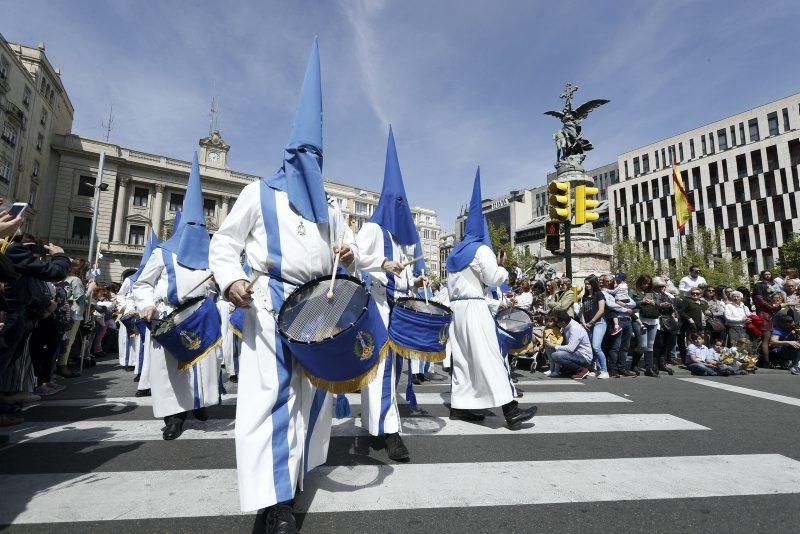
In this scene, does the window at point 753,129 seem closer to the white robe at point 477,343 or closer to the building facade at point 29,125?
the white robe at point 477,343

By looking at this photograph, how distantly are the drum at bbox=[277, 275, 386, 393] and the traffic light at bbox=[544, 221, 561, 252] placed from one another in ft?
31.1

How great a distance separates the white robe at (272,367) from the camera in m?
2.32

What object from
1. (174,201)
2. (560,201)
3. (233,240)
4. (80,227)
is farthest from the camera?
(174,201)

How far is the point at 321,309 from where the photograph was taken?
2.41 metres

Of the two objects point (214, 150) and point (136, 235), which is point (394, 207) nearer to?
point (136, 235)

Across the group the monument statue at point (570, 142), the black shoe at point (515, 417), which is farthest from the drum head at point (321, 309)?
the monument statue at point (570, 142)

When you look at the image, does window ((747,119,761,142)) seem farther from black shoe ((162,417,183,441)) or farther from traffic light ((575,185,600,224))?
black shoe ((162,417,183,441))

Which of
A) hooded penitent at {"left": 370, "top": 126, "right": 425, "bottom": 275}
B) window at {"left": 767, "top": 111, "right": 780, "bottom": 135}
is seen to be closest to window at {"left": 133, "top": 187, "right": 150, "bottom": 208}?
hooded penitent at {"left": 370, "top": 126, "right": 425, "bottom": 275}

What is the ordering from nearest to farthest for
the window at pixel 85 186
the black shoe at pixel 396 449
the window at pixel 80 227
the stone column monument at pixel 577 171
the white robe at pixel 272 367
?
the white robe at pixel 272 367 < the black shoe at pixel 396 449 < the stone column monument at pixel 577 171 < the window at pixel 80 227 < the window at pixel 85 186

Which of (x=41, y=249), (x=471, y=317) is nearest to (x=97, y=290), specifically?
(x=41, y=249)

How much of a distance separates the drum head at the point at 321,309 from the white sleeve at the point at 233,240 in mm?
364

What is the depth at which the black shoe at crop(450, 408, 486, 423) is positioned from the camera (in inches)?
185

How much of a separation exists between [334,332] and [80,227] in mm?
54791

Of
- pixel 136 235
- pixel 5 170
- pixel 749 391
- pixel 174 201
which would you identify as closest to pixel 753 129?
pixel 749 391
